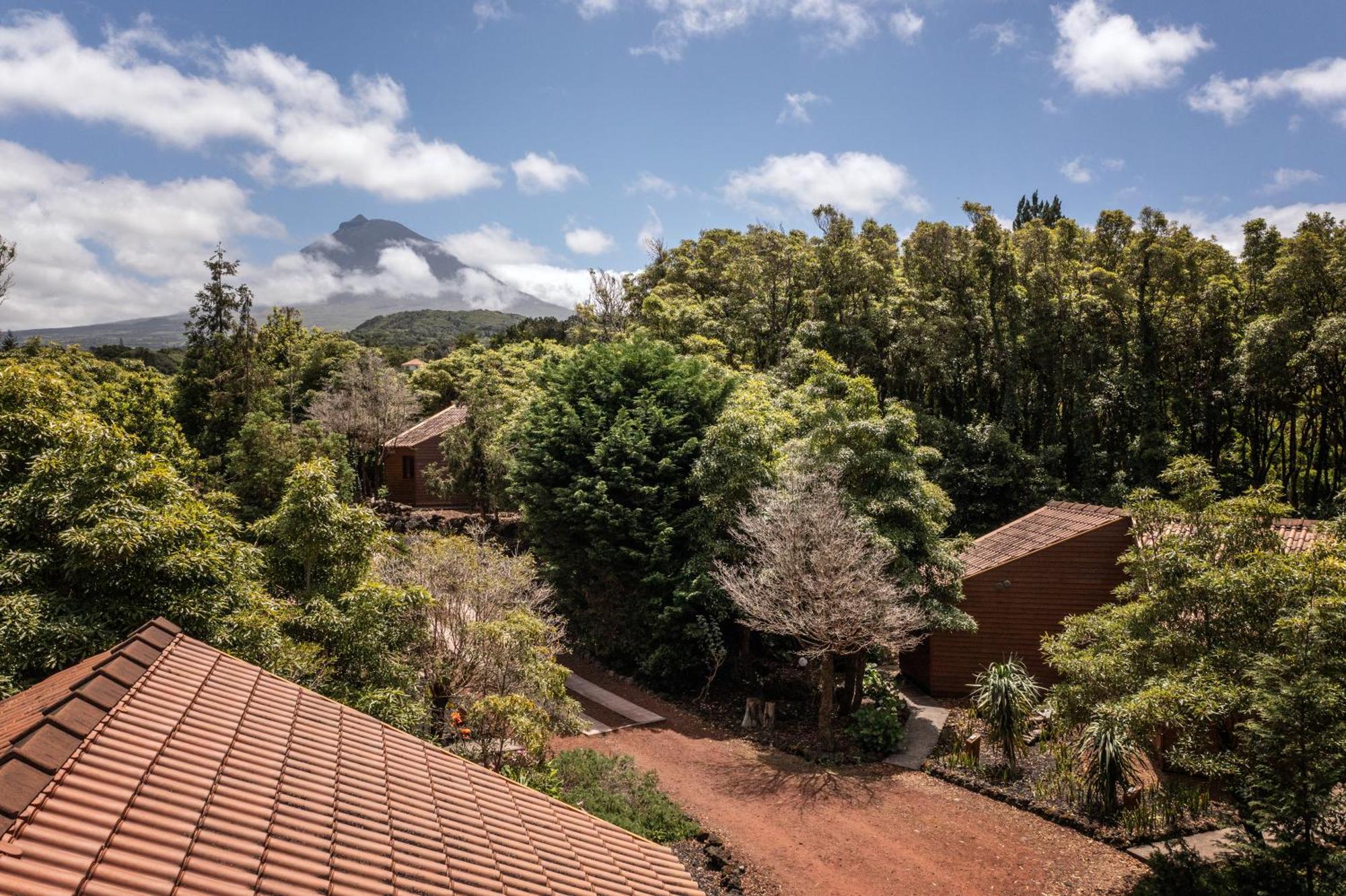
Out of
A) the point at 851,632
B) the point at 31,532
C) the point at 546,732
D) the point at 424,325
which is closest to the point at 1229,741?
the point at 851,632

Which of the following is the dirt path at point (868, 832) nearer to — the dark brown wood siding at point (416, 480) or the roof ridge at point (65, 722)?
the roof ridge at point (65, 722)

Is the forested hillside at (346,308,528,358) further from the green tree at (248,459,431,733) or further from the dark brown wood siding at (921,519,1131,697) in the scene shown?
the green tree at (248,459,431,733)

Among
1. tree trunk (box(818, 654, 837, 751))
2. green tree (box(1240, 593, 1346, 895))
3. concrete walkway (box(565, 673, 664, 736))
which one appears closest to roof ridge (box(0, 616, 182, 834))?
concrete walkway (box(565, 673, 664, 736))

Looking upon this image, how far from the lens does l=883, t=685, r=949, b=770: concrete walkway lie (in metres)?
15.1

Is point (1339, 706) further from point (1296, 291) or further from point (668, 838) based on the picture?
point (1296, 291)

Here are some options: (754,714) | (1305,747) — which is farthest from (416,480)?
(1305,747)

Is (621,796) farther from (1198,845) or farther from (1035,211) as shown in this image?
(1035,211)

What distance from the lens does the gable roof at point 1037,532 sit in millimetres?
18844

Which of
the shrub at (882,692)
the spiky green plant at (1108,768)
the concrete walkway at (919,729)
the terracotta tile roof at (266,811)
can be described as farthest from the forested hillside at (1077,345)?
the terracotta tile roof at (266,811)

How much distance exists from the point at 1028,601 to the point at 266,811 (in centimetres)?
1857

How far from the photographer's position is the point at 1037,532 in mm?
19875

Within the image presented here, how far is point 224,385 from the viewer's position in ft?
94.6

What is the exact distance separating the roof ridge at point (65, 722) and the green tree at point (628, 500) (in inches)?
504

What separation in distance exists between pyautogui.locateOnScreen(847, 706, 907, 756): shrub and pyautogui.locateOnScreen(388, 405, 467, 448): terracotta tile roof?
26.5m
